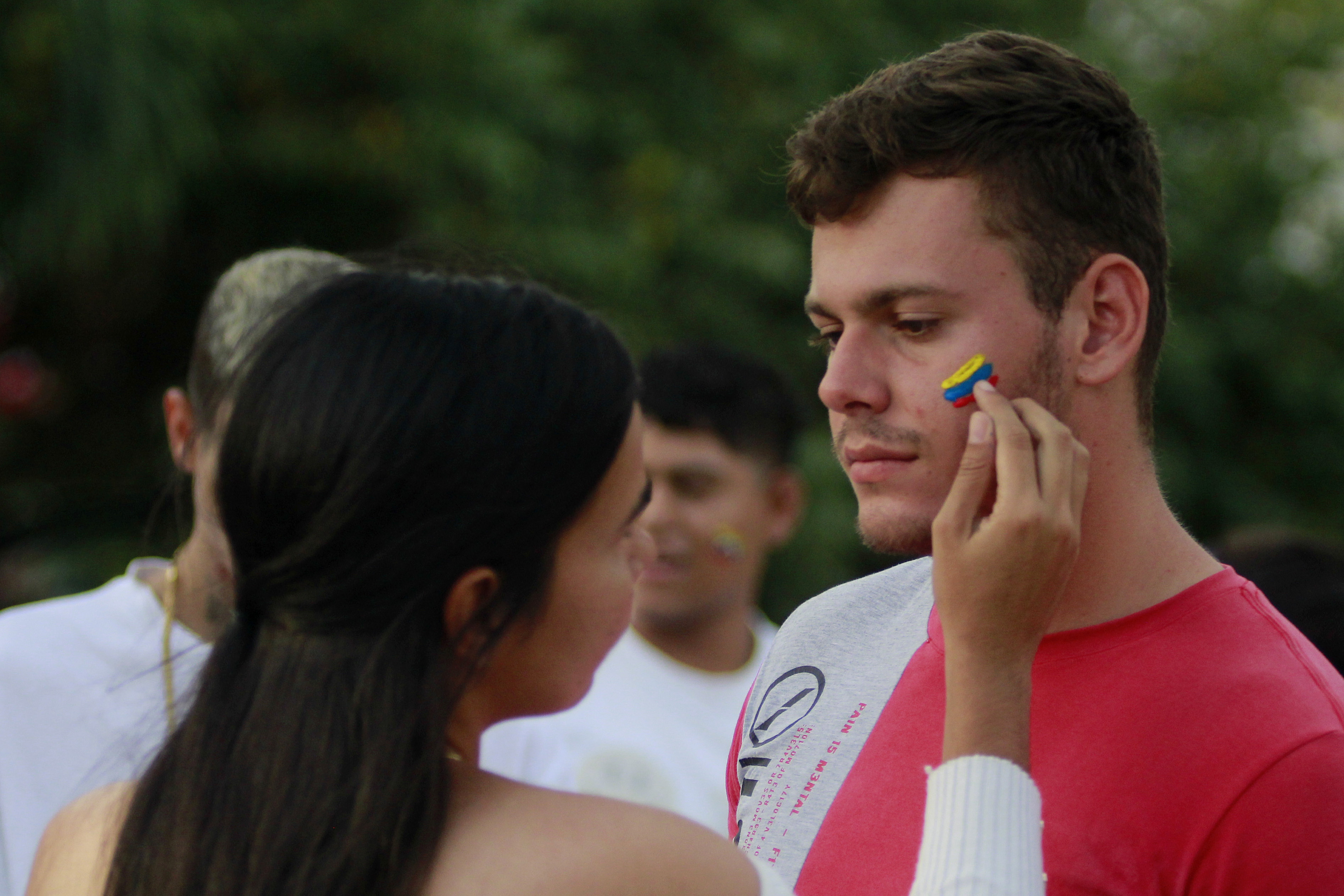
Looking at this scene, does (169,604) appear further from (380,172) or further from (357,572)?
(380,172)

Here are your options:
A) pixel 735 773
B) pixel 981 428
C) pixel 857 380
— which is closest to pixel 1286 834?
pixel 981 428

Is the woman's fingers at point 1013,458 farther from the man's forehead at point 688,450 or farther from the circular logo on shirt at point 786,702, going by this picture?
the man's forehead at point 688,450

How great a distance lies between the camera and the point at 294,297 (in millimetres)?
1505

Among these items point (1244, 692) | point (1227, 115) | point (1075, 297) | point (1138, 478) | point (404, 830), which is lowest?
point (404, 830)

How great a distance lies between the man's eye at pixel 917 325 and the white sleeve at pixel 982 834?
Answer: 66 cm

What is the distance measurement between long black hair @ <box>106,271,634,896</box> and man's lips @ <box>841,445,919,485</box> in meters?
0.62

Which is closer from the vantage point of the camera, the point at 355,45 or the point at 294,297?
the point at 294,297

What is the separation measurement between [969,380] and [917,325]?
13 centimetres

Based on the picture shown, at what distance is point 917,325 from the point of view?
1.91m

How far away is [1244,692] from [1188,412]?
23.7 feet

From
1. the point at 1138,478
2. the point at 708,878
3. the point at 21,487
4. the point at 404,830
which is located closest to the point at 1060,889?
the point at 708,878

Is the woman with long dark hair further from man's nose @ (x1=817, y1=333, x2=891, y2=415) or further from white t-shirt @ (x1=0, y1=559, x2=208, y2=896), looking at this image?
white t-shirt @ (x1=0, y1=559, x2=208, y2=896)

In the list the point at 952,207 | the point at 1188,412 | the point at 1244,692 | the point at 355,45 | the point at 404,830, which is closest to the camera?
the point at 404,830

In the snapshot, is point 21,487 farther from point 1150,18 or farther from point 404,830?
point 1150,18
